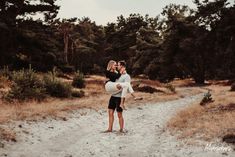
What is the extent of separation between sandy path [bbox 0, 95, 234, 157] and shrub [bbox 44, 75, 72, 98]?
6.85 metres

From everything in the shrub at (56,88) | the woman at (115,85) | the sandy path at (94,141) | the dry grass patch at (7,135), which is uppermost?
the woman at (115,85)

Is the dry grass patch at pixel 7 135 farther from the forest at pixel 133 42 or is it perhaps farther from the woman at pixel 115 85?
the forest at pixel 133 42

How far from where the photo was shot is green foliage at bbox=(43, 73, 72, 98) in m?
22.2

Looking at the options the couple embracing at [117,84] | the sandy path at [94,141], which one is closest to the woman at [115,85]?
the couple embracing at [117,84]

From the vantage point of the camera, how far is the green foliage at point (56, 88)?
22.2 m

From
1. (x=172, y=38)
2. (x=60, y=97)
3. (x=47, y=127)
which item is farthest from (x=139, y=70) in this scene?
(x=47, y=127)

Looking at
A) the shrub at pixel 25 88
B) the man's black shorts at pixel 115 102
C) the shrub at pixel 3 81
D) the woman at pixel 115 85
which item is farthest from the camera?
the shrub at pixel 3 81

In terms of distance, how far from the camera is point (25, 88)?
19.3 m

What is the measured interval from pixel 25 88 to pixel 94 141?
9509mm

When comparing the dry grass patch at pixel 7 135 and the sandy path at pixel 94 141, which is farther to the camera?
the dry grass patch at pixel 7 135

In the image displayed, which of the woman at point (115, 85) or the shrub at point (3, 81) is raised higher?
the woman at point (115, 85)

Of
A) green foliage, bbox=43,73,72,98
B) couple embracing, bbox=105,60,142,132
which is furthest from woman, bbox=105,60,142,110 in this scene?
green foliage, bbox=43,73,72,98

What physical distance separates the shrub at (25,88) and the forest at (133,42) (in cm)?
884

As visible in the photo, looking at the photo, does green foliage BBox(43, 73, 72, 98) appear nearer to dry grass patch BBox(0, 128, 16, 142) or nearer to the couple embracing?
the couple embracing
